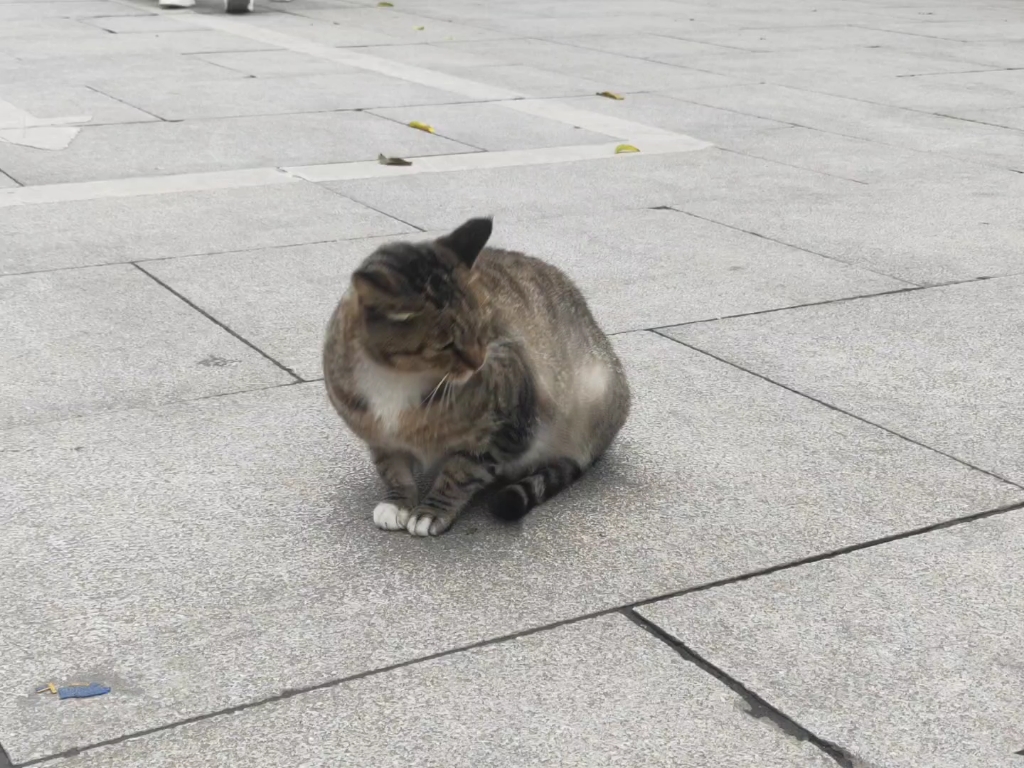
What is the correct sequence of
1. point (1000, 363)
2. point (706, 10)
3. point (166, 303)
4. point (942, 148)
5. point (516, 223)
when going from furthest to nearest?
point (706, 10), point (942, 148), point (516, 223), point (166, 303), point (1000, 363)

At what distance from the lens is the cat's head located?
3512mm

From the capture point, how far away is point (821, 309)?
6.35m

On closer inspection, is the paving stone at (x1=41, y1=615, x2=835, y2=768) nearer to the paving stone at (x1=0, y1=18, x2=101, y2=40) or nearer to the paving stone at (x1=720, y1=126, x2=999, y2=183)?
the paving stone at (x1=720, y1=126, x2=999, y2=183)

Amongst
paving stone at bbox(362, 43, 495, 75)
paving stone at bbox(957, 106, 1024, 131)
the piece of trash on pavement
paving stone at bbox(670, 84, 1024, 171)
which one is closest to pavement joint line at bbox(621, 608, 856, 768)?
the piece of trash on pavement

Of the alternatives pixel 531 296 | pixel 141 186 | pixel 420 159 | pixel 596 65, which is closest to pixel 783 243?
pixel 420 159

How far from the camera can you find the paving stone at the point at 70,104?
1005 cm

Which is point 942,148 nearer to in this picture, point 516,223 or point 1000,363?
point 516,223

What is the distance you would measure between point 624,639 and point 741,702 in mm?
381

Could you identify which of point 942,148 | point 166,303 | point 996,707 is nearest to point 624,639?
point 996,707

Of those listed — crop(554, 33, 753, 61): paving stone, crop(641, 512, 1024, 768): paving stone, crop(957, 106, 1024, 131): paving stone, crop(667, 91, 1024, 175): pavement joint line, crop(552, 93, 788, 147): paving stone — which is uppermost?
crop(957, 106, 1024, 131): paving stone

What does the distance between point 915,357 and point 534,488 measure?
2.23m

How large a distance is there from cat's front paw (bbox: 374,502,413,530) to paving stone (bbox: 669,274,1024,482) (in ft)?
6.29

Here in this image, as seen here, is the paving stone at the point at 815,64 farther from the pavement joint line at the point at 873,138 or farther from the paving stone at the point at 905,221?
the paving stone at the point at 905,221

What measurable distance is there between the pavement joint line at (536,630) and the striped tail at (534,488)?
0.58 metres
